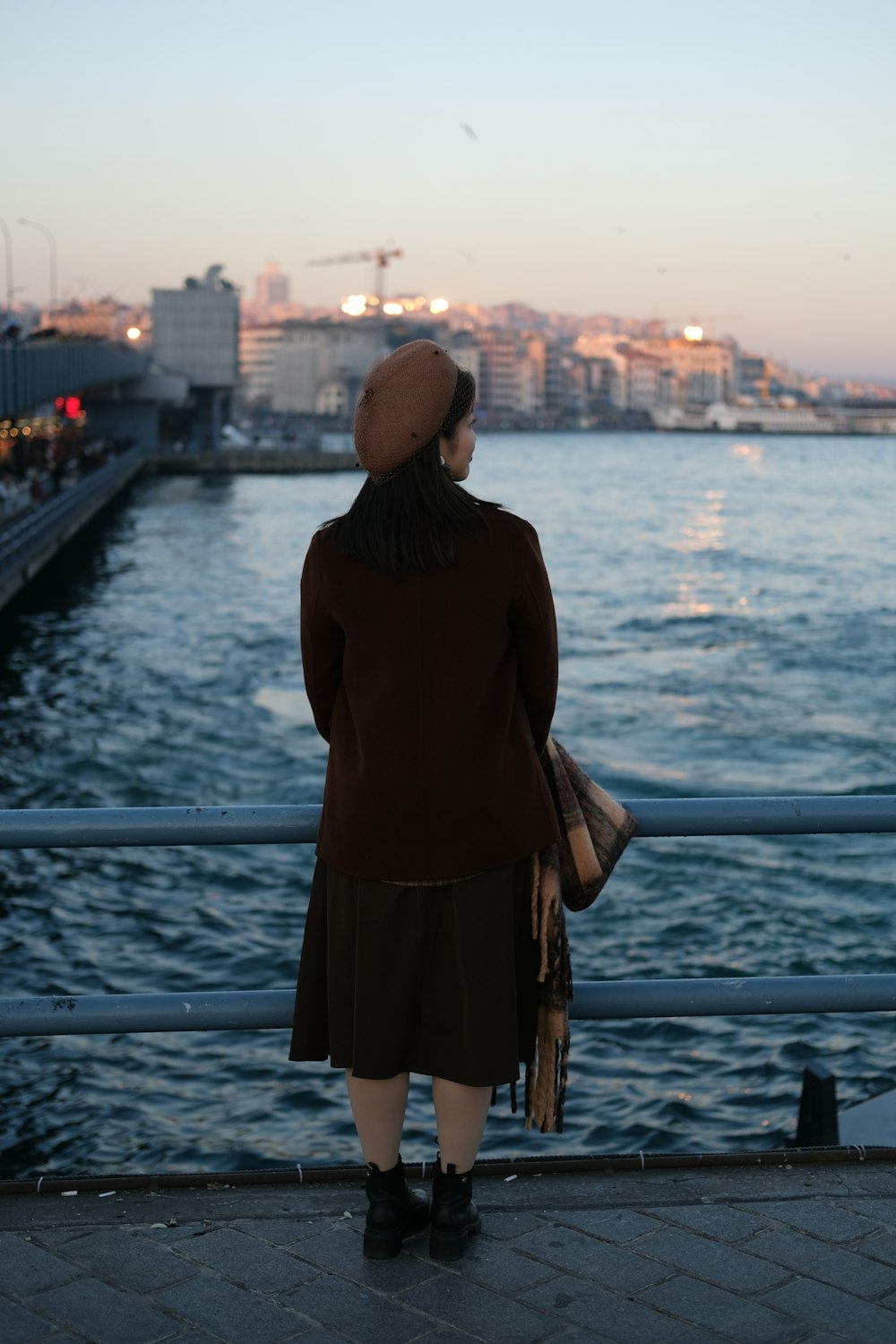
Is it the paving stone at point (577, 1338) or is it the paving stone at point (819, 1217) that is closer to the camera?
the paving stone at point (577, 1338)

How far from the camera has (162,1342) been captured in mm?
2943

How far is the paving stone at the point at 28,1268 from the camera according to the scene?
3145mm

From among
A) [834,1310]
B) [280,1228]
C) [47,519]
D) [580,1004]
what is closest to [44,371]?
[47,519]

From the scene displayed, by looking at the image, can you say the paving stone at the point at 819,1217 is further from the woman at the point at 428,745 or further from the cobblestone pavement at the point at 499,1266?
the woman at the point at 428,745

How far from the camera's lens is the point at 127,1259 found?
3271 millimetres

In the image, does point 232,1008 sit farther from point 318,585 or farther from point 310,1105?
point 310,1105

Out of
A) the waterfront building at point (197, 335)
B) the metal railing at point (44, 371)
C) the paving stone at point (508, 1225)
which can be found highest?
the waterfront building at point (197, 335)

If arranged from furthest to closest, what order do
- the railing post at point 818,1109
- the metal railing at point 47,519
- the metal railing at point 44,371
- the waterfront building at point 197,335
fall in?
1. the waterfront building at point 197,335
2. the metal railing at point 44,371
3. the metal railing at point 47,519
4. the railing post at point 818,1109

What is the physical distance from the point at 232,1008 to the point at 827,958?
11.5 meters

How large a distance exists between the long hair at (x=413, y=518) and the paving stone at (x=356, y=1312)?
4.44 ft

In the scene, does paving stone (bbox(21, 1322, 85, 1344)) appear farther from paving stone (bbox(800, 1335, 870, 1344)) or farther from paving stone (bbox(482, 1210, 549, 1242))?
paving stone (bbox(800, 1335, 870, 1344))

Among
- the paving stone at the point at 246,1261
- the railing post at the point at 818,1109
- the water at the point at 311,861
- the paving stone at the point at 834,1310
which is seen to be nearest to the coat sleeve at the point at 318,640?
the paving stone at the point at 246,1261

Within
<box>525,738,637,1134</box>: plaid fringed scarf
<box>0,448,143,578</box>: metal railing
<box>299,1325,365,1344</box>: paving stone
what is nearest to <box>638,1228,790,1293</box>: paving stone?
<box>525,738,637,1134</box>: plaid fringed scarf

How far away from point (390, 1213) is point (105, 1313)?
22.9 inches
